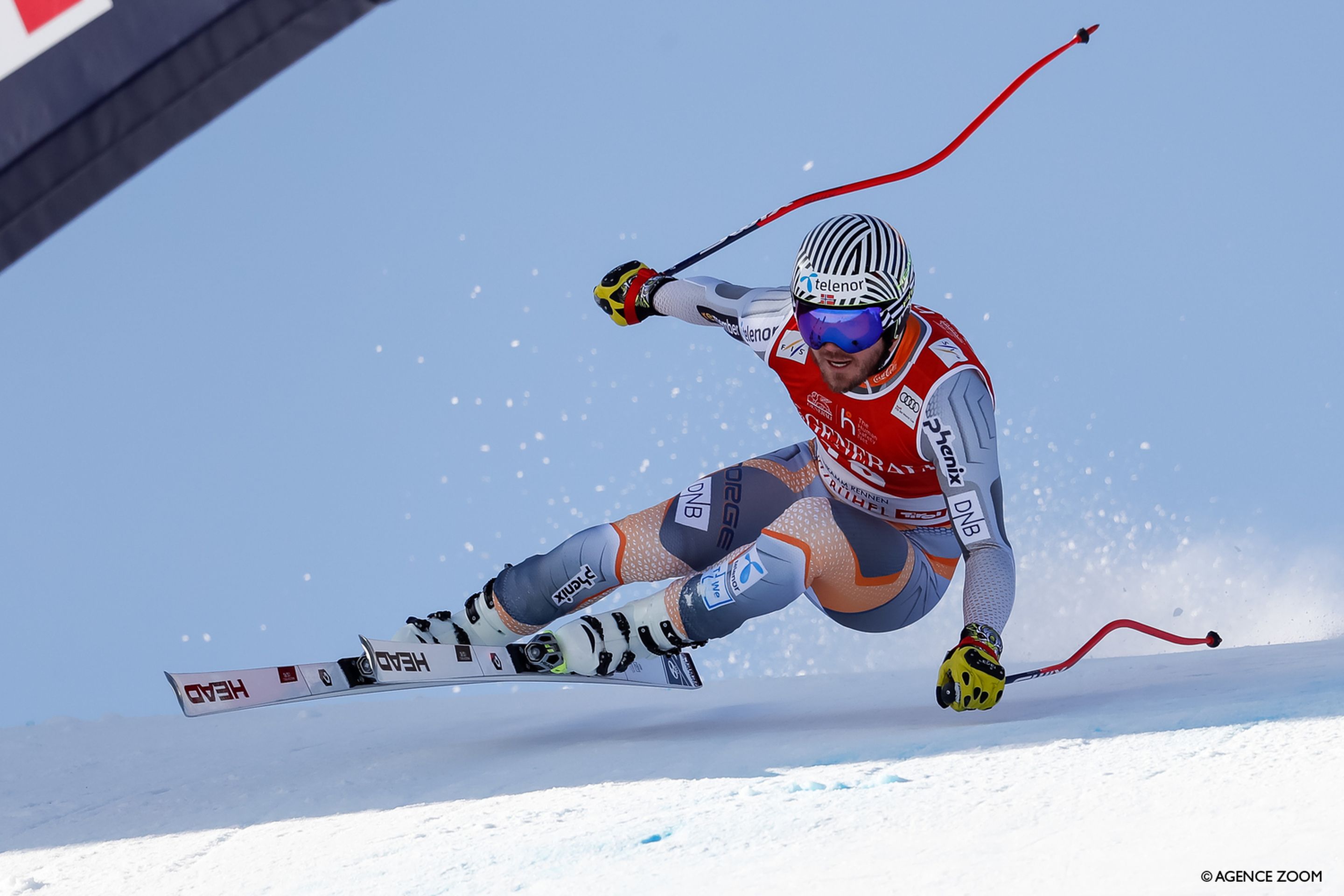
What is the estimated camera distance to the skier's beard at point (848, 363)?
3.15 metres

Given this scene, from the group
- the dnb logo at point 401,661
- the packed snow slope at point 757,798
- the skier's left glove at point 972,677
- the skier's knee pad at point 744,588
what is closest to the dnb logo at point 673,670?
the packed snow slope at point 757,798

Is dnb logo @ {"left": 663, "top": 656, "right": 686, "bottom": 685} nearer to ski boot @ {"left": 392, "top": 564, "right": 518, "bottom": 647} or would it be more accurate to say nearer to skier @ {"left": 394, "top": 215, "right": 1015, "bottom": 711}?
skier @ {"left": 394, "top": 215, "right": 1015, "bottom": 711}

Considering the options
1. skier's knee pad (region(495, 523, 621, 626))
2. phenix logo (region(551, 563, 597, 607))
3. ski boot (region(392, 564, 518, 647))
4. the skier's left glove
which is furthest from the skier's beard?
ski boot (region(392, 564, 518, 647))

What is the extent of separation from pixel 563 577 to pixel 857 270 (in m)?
1.29

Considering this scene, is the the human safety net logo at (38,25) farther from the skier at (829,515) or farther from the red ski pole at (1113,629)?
the red ski pole at (1113,629)

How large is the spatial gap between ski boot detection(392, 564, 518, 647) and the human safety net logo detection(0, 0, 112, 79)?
2.90m

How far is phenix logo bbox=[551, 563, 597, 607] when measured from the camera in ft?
11.8

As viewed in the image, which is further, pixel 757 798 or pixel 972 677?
pixel 972 677

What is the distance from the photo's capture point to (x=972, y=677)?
9.33ft

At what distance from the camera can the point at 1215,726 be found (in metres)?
2.54

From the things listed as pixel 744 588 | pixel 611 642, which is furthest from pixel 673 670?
pixel 744 588

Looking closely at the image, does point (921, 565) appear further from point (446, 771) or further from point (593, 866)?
point (593, 866)

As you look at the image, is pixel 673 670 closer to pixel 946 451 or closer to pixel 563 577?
pixel 563 577

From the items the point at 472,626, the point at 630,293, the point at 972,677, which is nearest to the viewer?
the point at 972,677
